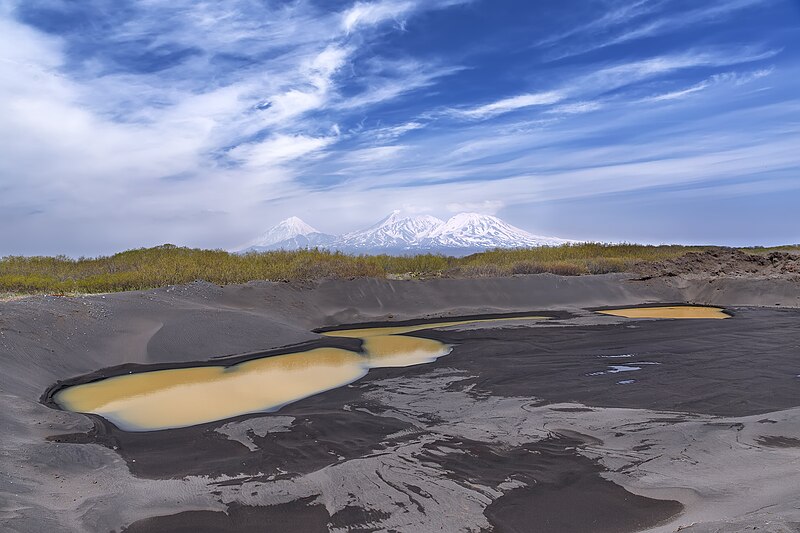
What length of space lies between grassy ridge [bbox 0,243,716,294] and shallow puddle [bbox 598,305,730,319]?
21.6ft

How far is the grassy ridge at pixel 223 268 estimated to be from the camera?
18.4 m

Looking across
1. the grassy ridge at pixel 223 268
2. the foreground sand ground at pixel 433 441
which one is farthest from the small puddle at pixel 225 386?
the grassy ridge at pixel 223 268

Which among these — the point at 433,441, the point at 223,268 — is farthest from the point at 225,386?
the point at 223,268

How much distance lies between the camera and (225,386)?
962cm

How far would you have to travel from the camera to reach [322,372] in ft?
35.4

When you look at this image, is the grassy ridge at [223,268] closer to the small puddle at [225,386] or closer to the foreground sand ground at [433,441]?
the foreground sand ground at [433,441]

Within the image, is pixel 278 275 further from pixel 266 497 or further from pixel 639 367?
pixel 266 497

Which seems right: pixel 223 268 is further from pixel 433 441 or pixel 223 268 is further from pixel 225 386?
pixel 433 441

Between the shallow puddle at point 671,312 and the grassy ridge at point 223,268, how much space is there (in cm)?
657

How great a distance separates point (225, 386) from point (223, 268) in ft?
42.2

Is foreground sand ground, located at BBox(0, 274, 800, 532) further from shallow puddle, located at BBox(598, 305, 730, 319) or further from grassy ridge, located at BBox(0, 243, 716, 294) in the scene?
grassy ridge, located at BBox(0, 243, 716, 294)

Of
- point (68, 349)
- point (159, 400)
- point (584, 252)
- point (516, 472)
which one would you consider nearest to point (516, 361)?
point (516, 472)

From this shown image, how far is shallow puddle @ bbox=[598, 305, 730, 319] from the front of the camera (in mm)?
18669

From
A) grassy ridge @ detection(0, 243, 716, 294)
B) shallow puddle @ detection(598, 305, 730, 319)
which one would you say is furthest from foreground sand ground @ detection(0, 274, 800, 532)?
grassy ridge @ detection(0, 243, 716, 294)
